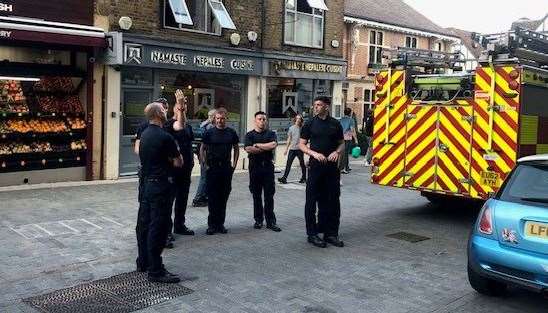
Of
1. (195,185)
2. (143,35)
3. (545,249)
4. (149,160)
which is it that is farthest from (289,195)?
(545,249)

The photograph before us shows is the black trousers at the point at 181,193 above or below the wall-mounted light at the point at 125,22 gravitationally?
below

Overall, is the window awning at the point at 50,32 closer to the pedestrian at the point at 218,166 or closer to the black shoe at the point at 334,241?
the pedestrian at the point at 218,166

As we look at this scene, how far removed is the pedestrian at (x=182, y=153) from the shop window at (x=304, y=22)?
9952 mm

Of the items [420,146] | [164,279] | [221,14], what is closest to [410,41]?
[221,14]

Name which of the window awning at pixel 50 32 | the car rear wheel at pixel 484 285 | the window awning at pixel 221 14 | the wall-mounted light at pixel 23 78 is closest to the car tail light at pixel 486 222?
the car rear wheel at pixel 484 285

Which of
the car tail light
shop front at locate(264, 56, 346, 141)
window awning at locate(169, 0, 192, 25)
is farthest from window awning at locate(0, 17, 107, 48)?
the car tail light

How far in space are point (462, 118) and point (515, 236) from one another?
376 cm

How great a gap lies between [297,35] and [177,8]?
475 cm

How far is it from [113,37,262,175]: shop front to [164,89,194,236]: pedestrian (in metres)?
5.33

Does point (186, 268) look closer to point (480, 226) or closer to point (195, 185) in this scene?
point (480, 226)

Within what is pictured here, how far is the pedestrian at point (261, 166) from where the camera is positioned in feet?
26.9

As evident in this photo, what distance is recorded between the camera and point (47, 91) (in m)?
12.1

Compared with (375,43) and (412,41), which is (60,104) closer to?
(375,43)

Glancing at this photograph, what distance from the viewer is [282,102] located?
17.2 metres
